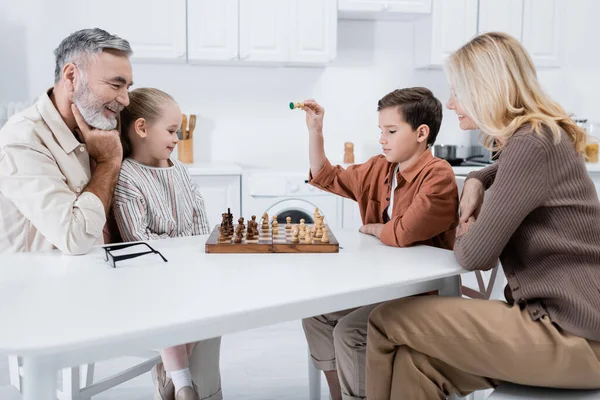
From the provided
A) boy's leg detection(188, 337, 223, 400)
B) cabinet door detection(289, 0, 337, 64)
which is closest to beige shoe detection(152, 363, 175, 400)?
boy's leg detection(188, 337, 223, 400)

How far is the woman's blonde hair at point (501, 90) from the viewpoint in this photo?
1497 millimetres

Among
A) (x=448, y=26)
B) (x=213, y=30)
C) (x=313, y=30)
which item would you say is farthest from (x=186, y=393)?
(x=448, y=26)

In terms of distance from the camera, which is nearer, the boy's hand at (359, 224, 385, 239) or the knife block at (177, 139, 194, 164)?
the boy's hand at (359, 224, 385, 239)

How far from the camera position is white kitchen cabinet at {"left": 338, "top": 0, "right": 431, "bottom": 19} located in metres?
3.93

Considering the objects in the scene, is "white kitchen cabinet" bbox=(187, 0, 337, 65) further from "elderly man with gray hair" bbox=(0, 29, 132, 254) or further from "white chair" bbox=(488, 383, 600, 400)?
"white chair" bbox=(488, 383, 600, 400)

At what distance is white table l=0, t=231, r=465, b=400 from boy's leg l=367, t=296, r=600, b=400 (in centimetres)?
9

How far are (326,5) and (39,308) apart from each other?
316 centimetres

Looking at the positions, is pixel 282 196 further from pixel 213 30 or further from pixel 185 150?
pixel 213 30

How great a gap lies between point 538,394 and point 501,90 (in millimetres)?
716

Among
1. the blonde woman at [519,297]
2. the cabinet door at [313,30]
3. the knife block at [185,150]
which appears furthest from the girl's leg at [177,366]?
the cabinet door at [313,30]

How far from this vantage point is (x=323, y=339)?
6.59 feet

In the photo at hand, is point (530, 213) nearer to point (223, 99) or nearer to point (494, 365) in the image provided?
point (494, 365)

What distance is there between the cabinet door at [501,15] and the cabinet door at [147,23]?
1.97 m

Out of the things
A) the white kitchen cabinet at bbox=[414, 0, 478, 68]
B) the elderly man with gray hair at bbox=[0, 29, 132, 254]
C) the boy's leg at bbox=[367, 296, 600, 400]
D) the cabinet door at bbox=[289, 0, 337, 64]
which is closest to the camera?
the boy's leg at bbox=[367, 296, 600, 400]
